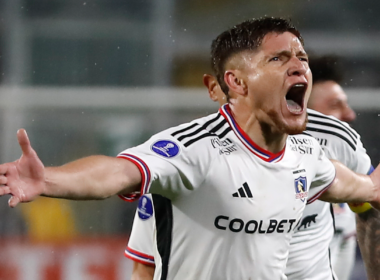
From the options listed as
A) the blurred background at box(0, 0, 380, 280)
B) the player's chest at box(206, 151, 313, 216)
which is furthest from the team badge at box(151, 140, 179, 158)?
the blurred background at box(0, 0, 380, 280)

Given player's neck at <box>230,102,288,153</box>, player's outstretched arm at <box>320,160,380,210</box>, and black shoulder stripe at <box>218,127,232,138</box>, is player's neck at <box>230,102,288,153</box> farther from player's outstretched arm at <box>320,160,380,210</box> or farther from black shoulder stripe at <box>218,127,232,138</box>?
player's outstretched arm at <box>320,160,380,210</box>

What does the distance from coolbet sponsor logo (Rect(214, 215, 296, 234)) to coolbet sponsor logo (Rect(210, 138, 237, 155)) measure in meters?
0.17

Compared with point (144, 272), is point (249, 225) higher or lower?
higher

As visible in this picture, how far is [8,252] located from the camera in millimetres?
4395

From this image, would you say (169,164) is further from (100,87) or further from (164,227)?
(100,87)

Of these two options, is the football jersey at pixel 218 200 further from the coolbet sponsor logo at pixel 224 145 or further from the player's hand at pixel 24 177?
the player's hand at pixel 24 177

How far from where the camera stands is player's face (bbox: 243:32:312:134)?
5.54 ft

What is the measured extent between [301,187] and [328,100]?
2.95 feet

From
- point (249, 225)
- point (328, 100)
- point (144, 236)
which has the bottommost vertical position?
point (144, 236)

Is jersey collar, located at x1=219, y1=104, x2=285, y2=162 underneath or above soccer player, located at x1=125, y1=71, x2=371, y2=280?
above

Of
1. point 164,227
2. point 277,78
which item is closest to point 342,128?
point 277,78

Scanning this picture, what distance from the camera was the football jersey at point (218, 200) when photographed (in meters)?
1.56

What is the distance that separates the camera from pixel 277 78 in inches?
66.4

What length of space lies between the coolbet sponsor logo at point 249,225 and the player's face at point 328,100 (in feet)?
3.13
